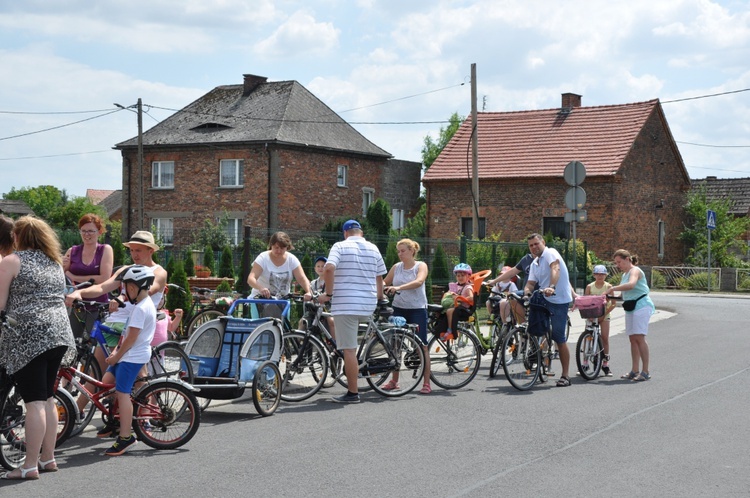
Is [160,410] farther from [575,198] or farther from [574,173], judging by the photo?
[574,173]

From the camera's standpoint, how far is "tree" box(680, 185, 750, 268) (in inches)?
1853

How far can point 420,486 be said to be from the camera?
6875 mm

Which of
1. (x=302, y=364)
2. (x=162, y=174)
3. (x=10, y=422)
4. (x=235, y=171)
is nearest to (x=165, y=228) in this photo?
(x=162, y=174)

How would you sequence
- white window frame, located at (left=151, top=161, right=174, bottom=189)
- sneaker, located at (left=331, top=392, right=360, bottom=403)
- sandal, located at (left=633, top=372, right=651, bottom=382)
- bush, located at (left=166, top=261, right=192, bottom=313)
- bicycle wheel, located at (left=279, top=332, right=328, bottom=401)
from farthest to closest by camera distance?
white window frame, located at (left=151, top=161, right=174, bottom=189) → bush, located at (left=166, top=261, right=192, bottom=313) → sandal, located at (left=633, top=372, right=651, bottom=382) → sneaker, located at (left=331, top=392, right=360, bottom=403) → bicycle wheel, located at (left=279, top=332, right=328, bottom=401)

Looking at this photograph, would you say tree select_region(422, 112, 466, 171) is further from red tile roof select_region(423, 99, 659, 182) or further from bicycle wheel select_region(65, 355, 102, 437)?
bicycle wheel select_region(65, 355, 102, 437)

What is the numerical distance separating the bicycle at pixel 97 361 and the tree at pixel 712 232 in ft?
131

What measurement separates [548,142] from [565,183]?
3.09 metres

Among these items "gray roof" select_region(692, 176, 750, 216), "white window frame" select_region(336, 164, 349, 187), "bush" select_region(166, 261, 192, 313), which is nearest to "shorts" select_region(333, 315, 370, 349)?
"bush" select_region(166, 261, 192, 313)

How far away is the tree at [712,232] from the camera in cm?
4706

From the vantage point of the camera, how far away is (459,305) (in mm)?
12586

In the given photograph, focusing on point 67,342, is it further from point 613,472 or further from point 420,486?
point 613,472

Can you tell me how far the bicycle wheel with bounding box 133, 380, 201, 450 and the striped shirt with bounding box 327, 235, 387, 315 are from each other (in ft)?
9.72

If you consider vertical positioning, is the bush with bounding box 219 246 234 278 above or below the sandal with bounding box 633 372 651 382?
above

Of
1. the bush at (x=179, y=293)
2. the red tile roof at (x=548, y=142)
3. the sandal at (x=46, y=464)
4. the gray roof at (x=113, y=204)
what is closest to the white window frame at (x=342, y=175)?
the red tile roof at (x=548, y=142)
